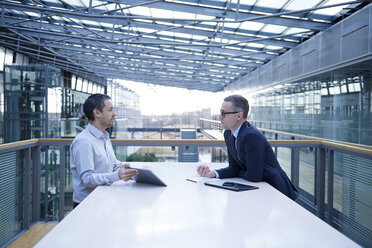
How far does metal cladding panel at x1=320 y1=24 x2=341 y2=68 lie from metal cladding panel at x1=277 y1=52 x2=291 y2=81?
2461 mm

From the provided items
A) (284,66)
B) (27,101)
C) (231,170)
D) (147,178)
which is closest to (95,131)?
(147,178)

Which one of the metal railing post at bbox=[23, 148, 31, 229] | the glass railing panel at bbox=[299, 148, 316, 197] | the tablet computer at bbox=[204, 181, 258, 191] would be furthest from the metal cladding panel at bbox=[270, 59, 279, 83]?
the tablet computer at bbox=[204, 181, 258, 191]

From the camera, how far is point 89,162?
1.90 metres

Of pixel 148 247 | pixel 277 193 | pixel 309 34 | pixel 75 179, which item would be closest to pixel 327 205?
pixel 277 193

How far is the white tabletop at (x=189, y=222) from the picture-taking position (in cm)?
97

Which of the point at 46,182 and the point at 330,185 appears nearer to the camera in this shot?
the point at 330,185

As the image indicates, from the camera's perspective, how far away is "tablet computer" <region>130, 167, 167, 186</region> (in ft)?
5.38

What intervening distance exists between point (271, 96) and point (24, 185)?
10767 mm

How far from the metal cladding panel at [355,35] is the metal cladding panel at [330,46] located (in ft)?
0.72

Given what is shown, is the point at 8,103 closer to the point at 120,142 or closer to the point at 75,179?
the point at 120,142

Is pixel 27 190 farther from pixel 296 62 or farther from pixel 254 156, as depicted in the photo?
pixel 296 62

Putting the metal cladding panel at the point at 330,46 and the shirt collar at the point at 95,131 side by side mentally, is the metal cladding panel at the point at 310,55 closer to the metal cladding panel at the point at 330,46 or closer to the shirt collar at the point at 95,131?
the metal cladding panel at the point at 330,46

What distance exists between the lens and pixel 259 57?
12633 millimetres

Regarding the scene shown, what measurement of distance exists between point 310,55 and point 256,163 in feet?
26.0
